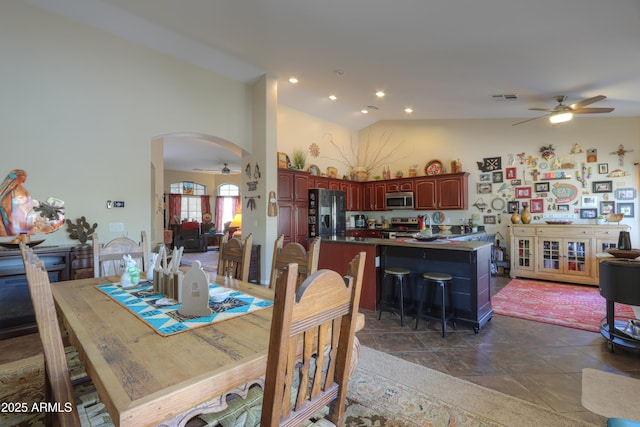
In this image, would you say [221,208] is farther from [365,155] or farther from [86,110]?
[86,110]

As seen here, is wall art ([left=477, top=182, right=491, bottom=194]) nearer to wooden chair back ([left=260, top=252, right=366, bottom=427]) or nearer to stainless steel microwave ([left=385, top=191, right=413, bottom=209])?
stainless steel microwave ([left=385, top=191, right=413, bottom=209])

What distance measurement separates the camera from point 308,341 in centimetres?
96

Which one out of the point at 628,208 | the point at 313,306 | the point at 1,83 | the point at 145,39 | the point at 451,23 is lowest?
the point at 313,306

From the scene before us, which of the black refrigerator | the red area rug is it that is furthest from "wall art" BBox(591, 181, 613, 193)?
the black refrigerator

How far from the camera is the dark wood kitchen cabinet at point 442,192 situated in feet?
20.7

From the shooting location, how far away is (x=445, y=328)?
322 cm

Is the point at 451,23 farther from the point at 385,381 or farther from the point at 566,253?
the point at 566,253

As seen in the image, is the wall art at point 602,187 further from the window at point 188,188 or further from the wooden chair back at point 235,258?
the window at point 188,188

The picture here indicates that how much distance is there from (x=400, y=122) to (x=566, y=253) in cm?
445

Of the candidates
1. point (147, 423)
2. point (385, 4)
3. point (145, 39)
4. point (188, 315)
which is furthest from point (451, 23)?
point (145, 39)

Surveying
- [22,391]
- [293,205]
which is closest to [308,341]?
[22,391]

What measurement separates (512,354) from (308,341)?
8.57 feet

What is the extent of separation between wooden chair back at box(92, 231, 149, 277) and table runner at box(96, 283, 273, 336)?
68 centimetres

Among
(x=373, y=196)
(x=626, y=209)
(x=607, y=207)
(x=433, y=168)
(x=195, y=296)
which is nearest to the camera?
(x=195, y=296)
